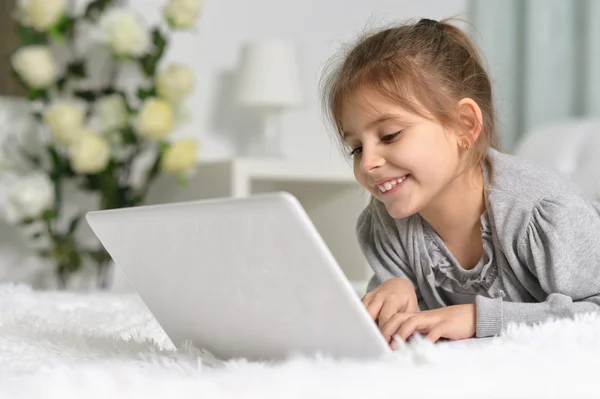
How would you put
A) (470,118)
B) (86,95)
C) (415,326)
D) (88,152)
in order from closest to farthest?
(415,326) → (470,118) → (88,152) → (86,95)

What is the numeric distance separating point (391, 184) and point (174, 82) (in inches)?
50.2

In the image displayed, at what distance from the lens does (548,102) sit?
2531mm

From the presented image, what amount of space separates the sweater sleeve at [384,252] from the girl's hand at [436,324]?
0.30m

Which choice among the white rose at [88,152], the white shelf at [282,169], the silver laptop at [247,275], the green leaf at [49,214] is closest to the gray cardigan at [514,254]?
the silver laptop at [247,275]

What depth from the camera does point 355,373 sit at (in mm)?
606

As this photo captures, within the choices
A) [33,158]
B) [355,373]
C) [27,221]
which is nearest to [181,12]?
[33,158]

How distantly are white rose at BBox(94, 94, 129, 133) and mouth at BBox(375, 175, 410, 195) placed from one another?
51.1 inches

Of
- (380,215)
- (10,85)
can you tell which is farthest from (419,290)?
(10,85)

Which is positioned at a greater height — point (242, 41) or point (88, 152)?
point (242, 41)

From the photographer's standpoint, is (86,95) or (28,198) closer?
(28,198)

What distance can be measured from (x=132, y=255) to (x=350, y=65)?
0.46 meters

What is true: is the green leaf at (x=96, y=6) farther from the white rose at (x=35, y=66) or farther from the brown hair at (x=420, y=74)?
the brown hair at (x=420, y=74)

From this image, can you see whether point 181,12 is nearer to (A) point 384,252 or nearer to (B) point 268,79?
(B) point 268,79

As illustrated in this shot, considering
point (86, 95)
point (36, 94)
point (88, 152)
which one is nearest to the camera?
point (88, 152)
